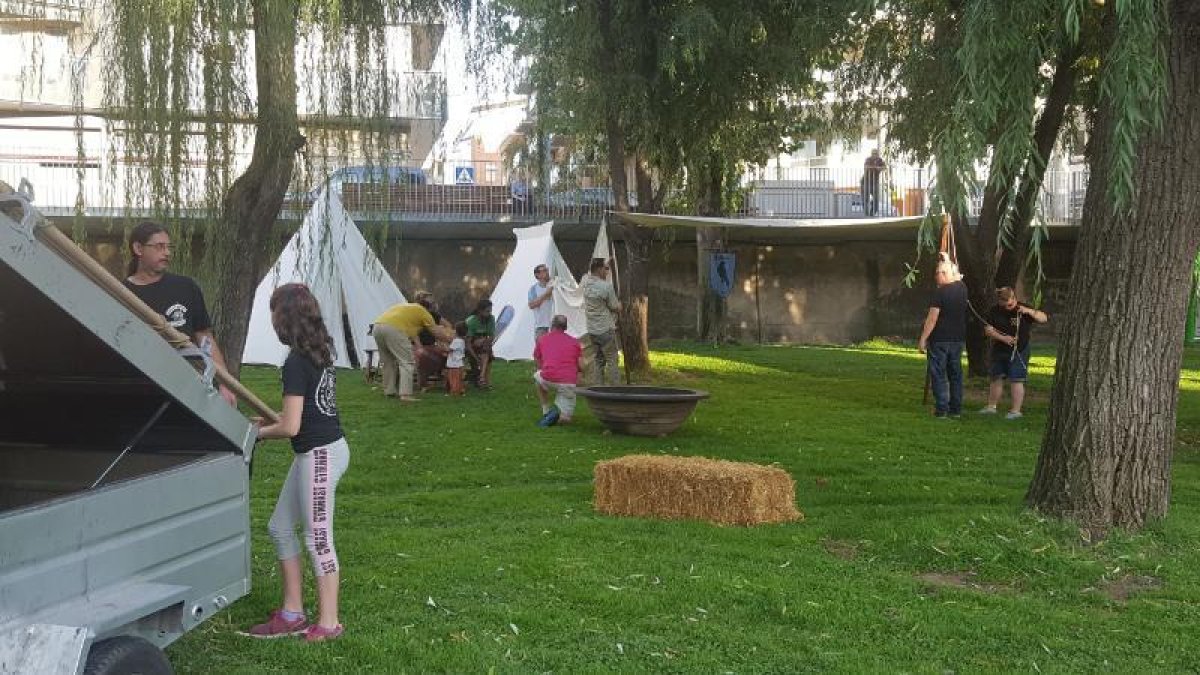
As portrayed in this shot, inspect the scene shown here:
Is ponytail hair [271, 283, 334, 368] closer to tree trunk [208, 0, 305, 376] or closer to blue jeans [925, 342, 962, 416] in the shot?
tree trunk [208, 0, 305, 376]

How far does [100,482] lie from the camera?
438 centimetres

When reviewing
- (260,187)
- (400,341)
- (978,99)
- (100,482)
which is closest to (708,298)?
(400,341)

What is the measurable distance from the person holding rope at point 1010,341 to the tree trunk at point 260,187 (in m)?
7.31

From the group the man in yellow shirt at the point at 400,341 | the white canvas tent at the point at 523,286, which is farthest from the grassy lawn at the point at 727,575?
the white canvas tent at the point at 523,286

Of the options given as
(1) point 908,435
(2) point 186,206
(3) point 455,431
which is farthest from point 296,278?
(1) point 908,435

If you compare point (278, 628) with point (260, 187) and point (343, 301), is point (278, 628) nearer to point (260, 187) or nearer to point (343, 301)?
point (260, 187)

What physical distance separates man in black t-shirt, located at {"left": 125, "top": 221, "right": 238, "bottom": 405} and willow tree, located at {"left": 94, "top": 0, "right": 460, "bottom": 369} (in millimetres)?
3618

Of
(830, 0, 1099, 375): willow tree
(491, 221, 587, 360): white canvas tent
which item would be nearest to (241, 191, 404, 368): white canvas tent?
(491, 221, 587, 360): white canvas tent

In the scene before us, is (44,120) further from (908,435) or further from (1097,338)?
(1097,338)

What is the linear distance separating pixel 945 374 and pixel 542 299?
5.66 metres

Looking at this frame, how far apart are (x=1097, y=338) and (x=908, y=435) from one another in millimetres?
5013

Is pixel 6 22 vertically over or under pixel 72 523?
over

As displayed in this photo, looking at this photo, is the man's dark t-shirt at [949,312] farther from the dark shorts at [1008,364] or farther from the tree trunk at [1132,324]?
the tree trunk at [1132,324]

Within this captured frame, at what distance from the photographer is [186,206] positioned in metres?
9.67
